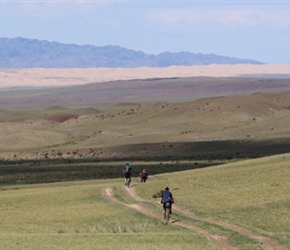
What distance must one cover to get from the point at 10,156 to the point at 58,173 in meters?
40.7

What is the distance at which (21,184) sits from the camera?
6669 cm

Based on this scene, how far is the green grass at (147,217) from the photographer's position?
31.2m

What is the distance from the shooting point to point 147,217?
1522 inches

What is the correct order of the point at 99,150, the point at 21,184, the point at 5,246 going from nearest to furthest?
1. the point at 5,246
2. the point at 21,184
3. the point at 99,150

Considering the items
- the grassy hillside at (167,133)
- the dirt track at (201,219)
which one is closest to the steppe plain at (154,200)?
the dirt track at (201,219)

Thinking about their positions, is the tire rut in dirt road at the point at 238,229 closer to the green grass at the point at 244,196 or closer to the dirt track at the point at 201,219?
the dirt track at the point at 201,219

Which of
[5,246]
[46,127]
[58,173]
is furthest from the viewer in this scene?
[46,127]

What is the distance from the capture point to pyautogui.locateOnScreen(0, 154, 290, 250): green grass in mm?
31172

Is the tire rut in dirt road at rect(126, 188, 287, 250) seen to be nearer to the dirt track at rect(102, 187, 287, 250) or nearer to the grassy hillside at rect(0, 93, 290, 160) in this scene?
the dirt track at rect(102, 187, 287, 250)

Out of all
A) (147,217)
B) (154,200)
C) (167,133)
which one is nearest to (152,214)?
(147,217)

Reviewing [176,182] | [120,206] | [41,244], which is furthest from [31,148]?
[41,244]

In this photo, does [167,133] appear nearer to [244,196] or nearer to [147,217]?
[244,196]

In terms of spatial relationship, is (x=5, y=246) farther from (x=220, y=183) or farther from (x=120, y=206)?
(x=220, y=183)

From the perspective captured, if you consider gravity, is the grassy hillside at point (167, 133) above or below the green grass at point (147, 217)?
below
